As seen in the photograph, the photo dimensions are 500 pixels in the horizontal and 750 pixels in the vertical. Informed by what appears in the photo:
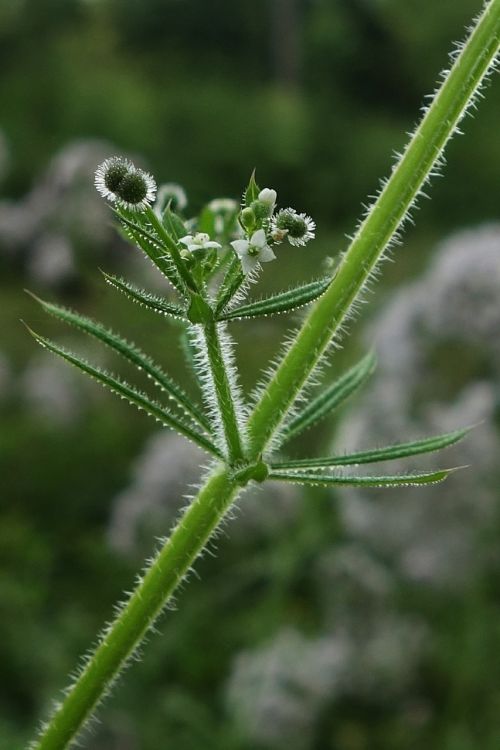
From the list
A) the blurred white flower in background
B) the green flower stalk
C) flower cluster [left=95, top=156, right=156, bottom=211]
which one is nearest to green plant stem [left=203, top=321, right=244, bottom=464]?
the green flower stalk

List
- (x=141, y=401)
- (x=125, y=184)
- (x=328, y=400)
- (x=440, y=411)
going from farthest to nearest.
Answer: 1. (x=440, y=411)
2. (x=328, y=400)
3. (x=141, y=401)
4. (x=125, y=184)

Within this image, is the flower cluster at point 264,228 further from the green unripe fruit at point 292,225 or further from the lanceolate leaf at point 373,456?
the lanceolate leaf at point 373,456

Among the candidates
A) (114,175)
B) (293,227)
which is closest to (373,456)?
(293,227)

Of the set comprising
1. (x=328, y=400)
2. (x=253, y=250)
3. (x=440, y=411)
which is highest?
(x=253, y=250)

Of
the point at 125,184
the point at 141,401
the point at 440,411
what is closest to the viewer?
the point at 125,184

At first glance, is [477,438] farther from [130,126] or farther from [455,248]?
[130,126]

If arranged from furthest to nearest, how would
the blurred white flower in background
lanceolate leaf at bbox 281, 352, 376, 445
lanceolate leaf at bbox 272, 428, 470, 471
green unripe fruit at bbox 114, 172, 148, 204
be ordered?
the blurred white flower in background
lanceolate leaf at bbox 281, 352, 376, 445
lanceolate leaf at bbox 272, 428, 470, 471
green unripe fruit at bbox 114, 172, 148, 204

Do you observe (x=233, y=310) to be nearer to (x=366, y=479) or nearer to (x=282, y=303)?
(x=282, y=303)

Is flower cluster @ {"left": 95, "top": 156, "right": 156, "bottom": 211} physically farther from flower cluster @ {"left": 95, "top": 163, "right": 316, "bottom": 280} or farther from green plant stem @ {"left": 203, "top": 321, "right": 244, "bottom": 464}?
green plant stem @ {"left": 203, "top": 321, "right": 244, "bottom": 464}
